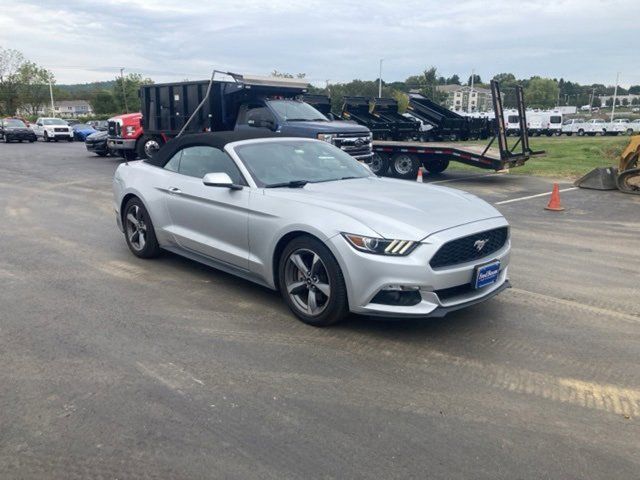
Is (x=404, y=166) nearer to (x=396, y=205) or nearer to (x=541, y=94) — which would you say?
(x=396, y=205)

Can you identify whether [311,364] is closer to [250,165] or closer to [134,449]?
[134,449]

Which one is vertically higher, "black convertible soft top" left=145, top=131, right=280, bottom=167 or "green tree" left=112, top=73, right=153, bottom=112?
"green tree" left=112, top=73, right=153, bottom=112

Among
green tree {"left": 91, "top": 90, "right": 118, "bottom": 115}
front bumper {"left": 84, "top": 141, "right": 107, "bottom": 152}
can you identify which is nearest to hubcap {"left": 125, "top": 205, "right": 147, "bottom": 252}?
front bumper {"left": 84, "top": 141, "right": 107, "bottom": 152}

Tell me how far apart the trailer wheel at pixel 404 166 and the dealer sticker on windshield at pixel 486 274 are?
10.9 meters

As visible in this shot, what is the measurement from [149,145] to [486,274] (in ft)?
48.4

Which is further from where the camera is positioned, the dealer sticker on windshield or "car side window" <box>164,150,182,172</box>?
"car side window" <box>164,150,182,172</box>

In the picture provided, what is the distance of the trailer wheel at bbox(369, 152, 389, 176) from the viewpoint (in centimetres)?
1557

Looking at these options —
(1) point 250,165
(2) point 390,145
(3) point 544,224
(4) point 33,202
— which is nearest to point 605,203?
(3) point 544,224

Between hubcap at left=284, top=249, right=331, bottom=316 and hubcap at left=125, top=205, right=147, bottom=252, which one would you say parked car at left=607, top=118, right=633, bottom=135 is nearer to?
hubcap at left=125, top=205, right=147, bottom=252

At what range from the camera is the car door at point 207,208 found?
500 cm

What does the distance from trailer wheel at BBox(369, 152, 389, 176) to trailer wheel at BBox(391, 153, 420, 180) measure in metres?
0.18

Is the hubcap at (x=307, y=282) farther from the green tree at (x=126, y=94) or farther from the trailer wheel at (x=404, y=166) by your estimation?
the green tree at (x=126, y=94)

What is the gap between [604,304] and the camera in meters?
5.19

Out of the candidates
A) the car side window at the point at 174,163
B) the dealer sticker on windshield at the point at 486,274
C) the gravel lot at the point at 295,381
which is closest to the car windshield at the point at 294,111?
the car side window at the point at 174,163
